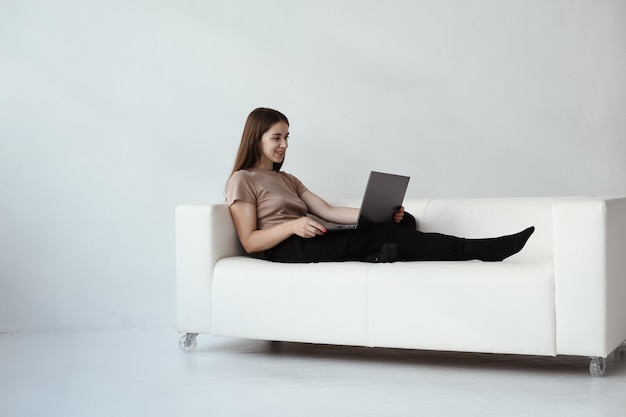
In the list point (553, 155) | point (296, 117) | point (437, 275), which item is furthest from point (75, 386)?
point (553, 155)

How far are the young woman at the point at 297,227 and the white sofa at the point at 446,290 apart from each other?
0.07 metres

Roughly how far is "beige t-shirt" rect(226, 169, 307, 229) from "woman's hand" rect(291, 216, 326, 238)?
25 centimetres

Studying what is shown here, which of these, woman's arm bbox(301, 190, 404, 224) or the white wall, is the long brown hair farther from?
the white wall

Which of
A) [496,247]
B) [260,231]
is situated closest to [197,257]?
[260,231]

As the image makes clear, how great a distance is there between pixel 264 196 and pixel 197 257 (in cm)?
41

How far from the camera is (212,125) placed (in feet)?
13.9

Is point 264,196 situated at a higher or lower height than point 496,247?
higher

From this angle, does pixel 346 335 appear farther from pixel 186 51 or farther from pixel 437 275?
pixel 186 51

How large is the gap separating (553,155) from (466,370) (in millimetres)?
1685

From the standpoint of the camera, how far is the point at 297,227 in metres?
3.19

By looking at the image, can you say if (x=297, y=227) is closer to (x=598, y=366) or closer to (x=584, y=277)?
(x=584, y=277)

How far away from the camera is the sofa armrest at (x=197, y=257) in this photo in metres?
3.28

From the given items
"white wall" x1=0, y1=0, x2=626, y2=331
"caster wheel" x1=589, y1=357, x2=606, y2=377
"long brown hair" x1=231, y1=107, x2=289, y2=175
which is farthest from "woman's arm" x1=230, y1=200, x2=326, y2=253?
"caster wheel" x1=589, y1=357, x2=606, y2=377

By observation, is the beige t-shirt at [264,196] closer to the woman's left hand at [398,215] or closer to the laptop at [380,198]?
the laptop at [380,198]
